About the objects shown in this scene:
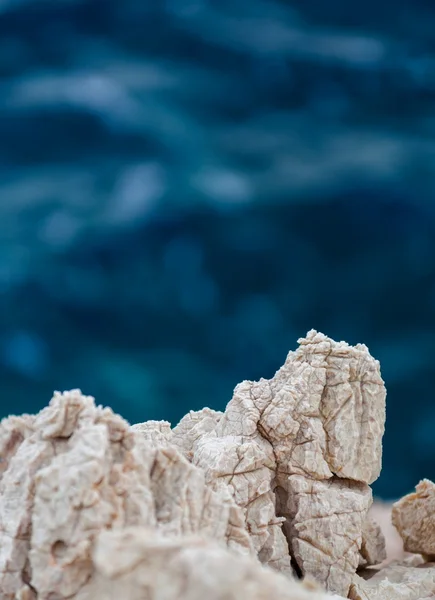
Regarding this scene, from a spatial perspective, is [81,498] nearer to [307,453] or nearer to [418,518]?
[307,453]

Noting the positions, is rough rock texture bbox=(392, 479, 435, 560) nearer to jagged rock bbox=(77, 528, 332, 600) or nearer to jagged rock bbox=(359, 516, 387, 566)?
jagged rock bbox=(359, 516, 387, 566)

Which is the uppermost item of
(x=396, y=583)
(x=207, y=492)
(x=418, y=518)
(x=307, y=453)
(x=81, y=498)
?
(x=418, y=518)

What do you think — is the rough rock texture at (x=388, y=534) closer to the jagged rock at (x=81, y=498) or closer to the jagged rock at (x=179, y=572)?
the jagged rock at (x=81, y=498)

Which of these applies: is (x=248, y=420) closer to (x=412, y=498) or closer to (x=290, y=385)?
(x=290, y=385)

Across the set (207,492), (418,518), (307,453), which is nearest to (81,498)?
(207,492)

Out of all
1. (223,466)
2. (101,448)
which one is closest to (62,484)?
(101,448)

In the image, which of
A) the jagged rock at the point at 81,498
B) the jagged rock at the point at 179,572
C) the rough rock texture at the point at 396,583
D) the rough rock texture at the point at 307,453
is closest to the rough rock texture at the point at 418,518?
the rough rock texture at the point at 396,583

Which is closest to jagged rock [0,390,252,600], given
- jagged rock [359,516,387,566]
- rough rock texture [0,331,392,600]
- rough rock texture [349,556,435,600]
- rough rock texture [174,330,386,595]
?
rough rock texture [0,331,392,600]
